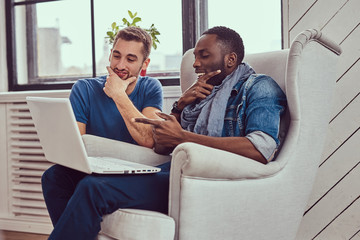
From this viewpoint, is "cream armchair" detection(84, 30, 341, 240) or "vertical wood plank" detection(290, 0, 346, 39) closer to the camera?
"cream armchair" detection(84, 30, 341, 240)

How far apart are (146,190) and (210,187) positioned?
0.74ft

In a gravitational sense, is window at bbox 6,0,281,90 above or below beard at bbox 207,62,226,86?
below

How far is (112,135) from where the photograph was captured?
6.73 feet

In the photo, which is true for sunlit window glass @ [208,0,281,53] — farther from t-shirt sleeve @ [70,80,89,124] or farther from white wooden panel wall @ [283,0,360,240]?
t-shirt sleeve @ [70,80,89,124]

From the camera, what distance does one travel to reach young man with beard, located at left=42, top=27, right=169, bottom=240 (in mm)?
1370

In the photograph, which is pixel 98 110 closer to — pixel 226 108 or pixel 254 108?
Answer: pixel 226 108

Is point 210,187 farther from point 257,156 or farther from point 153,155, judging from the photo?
point 153,155

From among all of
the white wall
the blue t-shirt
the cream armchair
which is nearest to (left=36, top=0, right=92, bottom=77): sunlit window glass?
the white wall

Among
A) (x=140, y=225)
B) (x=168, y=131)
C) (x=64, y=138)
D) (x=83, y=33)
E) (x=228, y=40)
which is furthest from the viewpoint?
(x=83, y=33)

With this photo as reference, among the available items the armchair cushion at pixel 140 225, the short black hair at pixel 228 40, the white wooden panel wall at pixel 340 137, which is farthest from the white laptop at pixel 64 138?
the white wooden panel wall at pixel 340 137

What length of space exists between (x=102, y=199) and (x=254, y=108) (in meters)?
0.60

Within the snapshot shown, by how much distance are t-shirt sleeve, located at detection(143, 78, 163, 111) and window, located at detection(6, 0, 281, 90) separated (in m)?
0.67

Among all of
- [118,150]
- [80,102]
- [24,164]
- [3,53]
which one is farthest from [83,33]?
[118,150]

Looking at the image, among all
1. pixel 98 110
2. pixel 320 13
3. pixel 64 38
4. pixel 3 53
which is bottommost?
pixel 3 53
